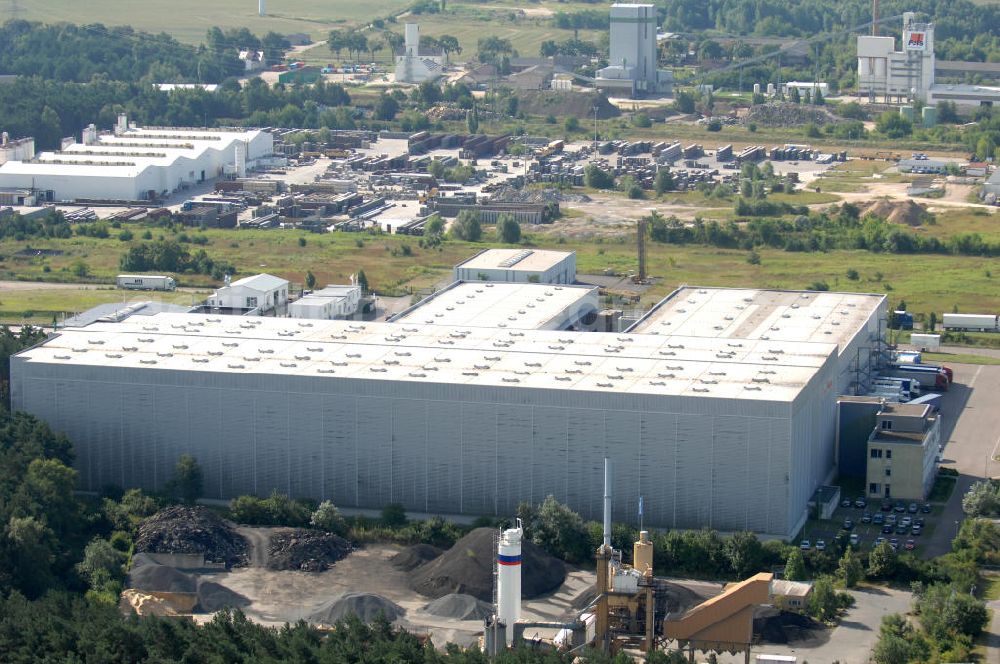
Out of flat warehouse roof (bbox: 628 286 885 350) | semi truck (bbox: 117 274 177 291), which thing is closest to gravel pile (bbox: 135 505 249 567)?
flat warehouse roof (bbox: 628 286 885 350)

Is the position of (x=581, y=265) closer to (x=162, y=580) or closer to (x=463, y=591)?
(x=463, y=591)

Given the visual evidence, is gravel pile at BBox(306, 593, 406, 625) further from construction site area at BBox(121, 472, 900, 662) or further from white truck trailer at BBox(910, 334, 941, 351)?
white truck trailer at BBox(910, 334, 941, 351)

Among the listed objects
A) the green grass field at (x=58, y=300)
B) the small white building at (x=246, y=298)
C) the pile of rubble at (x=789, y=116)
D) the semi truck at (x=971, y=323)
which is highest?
the pile of rubble at (x=789, y=116)

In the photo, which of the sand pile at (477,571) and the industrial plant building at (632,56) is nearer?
the sand pile at (477,571)

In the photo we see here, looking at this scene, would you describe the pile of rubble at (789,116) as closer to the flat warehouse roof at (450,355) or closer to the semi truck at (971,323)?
the semi truck at (971,323)

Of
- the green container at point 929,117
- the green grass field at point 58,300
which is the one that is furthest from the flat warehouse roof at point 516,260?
the green container at point 929,117

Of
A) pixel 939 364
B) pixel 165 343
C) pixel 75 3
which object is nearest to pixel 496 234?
pixel 939 364

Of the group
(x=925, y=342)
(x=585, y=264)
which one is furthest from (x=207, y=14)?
(x=925, y=342)

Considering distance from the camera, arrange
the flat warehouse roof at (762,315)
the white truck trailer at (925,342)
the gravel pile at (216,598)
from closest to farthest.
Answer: the gravel pile at (216,598) < the flat warehouse roof at (762,315) < the white truck trailer at (925,342)
